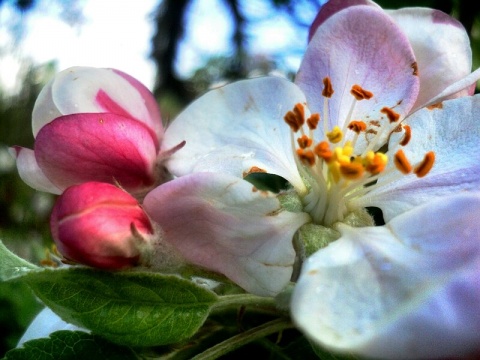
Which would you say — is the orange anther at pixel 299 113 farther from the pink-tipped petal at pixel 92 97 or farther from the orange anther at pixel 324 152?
the pink-tipped petal at pixel 92 97

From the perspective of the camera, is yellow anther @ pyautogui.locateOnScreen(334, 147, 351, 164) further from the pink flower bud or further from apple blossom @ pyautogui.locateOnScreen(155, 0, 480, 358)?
the pink flower bud

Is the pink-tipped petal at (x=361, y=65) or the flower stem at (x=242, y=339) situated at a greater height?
the pink-tipped petal at (x=361, y=65)

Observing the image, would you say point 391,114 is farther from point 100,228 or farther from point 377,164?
point 100,228

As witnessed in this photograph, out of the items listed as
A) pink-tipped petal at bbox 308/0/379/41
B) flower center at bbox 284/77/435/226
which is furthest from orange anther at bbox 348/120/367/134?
pink-tipped petal at bbox 308/0/379/41

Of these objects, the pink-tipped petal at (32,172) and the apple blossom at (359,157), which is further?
the pink-tipped petal at (32,172)

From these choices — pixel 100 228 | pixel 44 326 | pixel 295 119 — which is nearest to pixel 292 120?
pixel 295 119

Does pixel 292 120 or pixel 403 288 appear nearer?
pixel 403 288

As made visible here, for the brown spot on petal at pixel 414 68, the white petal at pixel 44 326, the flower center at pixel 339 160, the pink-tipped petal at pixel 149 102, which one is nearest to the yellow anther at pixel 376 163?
the flower center at pixel 339 160
